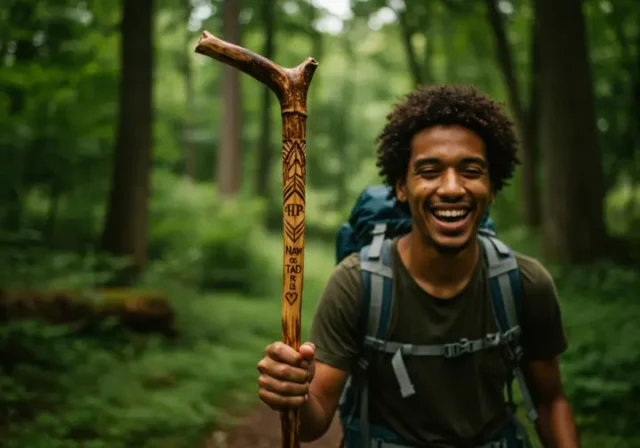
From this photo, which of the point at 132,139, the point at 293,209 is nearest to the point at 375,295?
the point at 293,209

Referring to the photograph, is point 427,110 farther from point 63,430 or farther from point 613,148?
→ point 613,148

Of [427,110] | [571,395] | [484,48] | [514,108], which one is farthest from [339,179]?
[427,110]

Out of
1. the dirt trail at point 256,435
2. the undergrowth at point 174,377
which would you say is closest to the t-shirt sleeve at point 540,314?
the undergrowth at point 174,377

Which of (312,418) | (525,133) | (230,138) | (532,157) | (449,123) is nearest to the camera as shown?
(312,418)

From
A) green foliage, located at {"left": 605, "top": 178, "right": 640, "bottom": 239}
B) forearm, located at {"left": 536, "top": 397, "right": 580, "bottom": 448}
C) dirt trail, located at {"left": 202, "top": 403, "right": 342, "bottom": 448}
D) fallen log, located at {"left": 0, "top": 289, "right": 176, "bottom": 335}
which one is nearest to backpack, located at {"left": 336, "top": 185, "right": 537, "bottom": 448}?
forearm, located at {"left": 536, "top": 397, "right": 580, "bottom": 448}

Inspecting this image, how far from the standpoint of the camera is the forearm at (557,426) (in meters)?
2.63

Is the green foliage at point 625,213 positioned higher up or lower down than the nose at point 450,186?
higher up

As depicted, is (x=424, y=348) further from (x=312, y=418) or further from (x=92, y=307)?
(x=92, y=307)

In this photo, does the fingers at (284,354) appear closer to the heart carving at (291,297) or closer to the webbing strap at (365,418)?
the heart carving at (291,297)

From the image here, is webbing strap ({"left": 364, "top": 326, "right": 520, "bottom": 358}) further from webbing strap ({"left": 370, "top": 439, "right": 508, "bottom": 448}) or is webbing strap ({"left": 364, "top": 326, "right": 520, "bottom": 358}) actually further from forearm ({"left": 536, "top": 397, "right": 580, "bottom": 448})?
forearm ({"left": 536, "top": 397, "right": 580, "bottom": 448})

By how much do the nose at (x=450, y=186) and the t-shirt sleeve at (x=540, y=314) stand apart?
416 mm

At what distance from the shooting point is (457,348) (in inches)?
95.9

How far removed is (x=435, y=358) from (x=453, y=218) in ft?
1.76

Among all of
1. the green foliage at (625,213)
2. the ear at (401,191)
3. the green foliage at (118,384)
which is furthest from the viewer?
the green foliage at (625,213)
